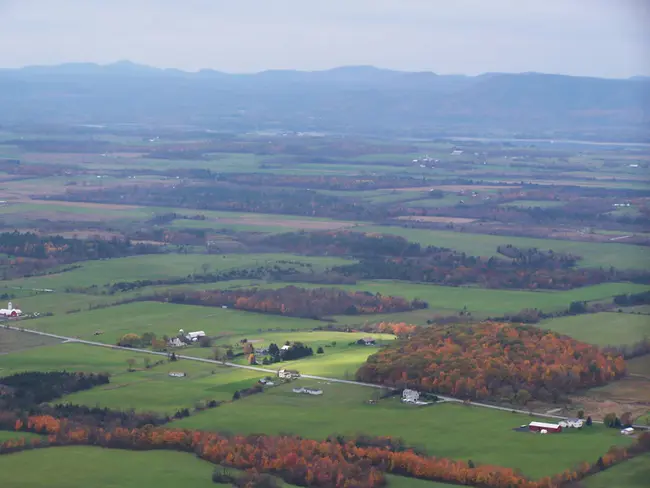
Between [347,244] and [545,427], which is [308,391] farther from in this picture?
[347,244]

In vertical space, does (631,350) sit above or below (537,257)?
above

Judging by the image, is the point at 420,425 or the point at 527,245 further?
the point at 527,245

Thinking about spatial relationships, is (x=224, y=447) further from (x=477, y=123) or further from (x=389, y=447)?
(x=477, y=123)

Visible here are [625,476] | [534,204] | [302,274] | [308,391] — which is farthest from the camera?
[534,204]

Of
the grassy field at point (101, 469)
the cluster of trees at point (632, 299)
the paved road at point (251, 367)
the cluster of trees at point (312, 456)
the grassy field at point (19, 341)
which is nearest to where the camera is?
the grassy field at point (101, 469)

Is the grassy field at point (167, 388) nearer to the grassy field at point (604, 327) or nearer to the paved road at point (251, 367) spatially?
the paved road at point (251, 367)

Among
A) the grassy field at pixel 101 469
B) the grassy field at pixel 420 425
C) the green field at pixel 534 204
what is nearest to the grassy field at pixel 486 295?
the grassy field at pixel 420 425

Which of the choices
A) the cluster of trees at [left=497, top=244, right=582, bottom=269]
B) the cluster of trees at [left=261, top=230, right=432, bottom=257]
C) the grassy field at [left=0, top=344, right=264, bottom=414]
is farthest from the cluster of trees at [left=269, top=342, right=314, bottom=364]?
the cluster of trees at [left=261, top=230, right=432, bottom=257]

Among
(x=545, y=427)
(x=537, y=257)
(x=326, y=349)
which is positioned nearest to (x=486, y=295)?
(x=537, y=257)
